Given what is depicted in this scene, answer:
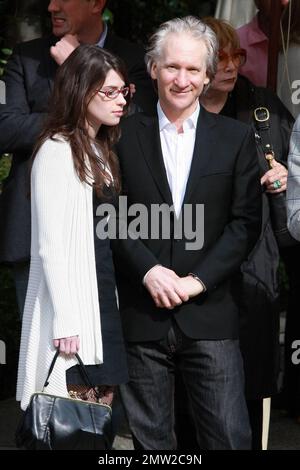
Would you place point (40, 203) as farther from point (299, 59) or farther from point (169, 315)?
point (299, 59)

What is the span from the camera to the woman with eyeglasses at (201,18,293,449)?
191 inches

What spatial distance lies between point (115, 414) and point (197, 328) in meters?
0.79

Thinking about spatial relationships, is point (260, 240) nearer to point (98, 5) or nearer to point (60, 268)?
point (60, 268)

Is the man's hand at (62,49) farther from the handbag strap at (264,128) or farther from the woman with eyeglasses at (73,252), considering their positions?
the handbag strap at (264,128)

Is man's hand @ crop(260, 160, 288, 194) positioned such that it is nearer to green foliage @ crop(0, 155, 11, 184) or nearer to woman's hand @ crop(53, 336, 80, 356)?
woman's hand @ crop(53, 336, 80, 356)

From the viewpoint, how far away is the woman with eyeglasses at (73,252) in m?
4.27

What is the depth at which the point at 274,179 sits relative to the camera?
4.75 metres

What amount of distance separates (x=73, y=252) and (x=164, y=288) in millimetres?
352

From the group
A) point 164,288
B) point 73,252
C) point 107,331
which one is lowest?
point 107,331

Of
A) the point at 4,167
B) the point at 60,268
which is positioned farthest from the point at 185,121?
the point at 4,167

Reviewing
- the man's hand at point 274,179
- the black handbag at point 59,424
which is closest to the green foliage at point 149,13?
the man's hand at point 274,179

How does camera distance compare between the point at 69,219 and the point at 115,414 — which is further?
the point at 115,414

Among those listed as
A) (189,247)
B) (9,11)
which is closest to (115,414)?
(189,247)
